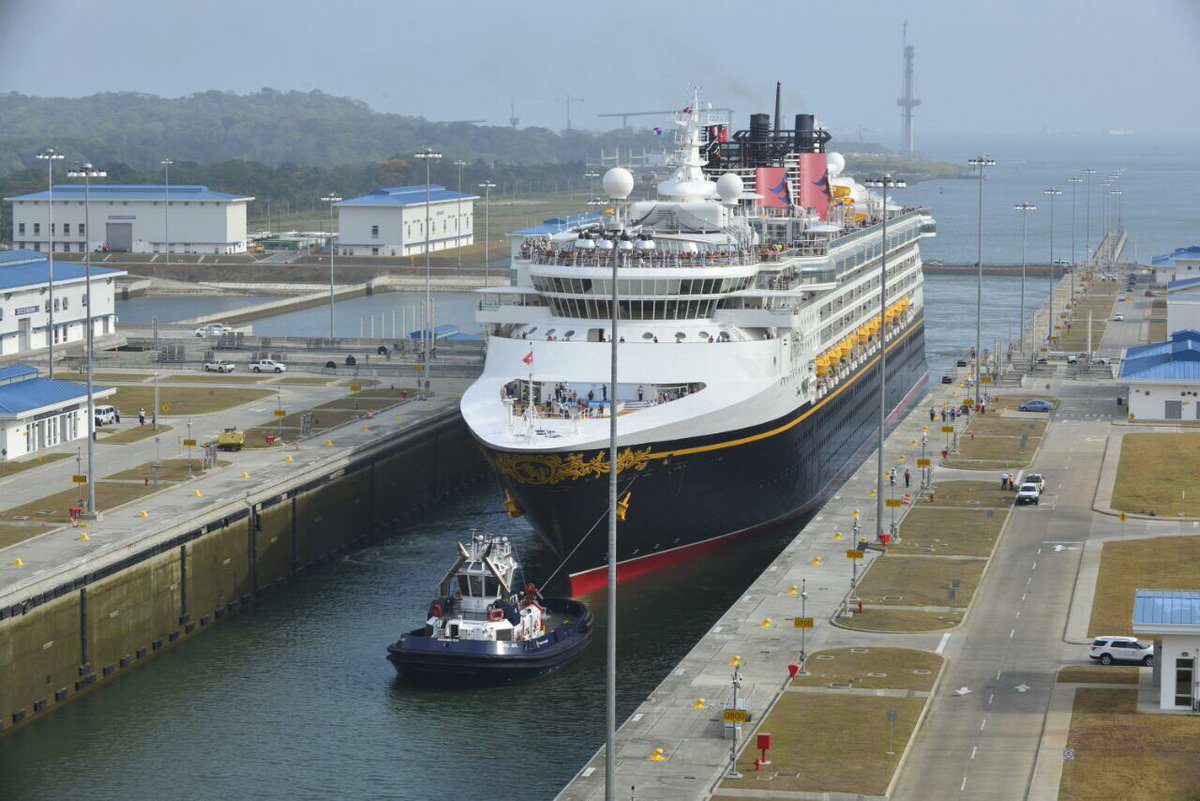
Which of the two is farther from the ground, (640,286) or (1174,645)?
(640,286)

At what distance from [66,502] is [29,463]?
842cm

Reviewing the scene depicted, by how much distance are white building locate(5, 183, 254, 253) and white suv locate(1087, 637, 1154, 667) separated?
486 feet

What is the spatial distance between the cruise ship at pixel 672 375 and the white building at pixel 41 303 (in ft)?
118

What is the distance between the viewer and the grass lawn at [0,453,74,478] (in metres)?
72.6

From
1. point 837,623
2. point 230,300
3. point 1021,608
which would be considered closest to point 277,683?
point 837,623

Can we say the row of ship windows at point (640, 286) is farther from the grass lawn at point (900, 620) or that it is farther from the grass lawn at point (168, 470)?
the grass lawn at point (900, 620)

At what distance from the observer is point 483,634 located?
5581 centimetres

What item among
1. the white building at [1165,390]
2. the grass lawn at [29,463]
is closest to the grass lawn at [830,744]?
the grass lawn at [29,463]

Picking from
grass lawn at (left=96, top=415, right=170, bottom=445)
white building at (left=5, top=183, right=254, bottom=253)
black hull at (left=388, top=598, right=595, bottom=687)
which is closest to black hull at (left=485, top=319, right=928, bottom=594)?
black hull at (left=388, top=598, right=595, bottom=687)

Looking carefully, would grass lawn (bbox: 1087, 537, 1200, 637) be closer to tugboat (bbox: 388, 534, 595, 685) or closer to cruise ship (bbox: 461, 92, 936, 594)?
cruise ship (bbox: 461, 92, 936, 594)

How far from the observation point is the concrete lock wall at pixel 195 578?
53594 mm

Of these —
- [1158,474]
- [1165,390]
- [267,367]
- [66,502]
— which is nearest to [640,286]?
[66,502]

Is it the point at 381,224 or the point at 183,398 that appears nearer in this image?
the point at 183,398

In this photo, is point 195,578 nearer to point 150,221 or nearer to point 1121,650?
point 1121,650
